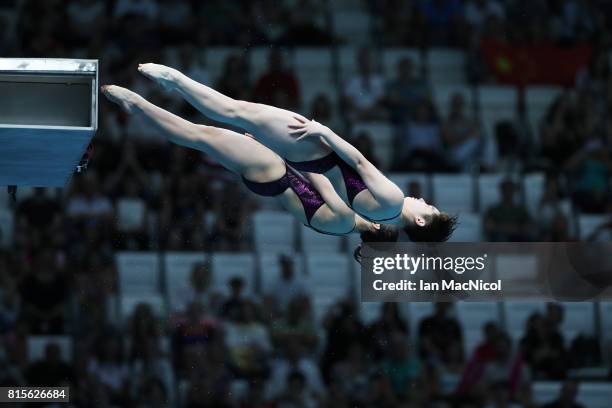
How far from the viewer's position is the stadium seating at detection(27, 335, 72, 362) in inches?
413

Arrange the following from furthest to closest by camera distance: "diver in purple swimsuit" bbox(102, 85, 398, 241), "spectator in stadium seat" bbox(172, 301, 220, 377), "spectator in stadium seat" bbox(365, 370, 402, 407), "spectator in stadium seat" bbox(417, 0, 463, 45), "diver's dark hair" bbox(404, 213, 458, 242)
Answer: "spectator in stadium seat" bbox(417, 0, 463, 45)
"spectator in stadium seat" bbox(172, 301, 220, 377)
"spectator in stadium seat" bbox(365, 370, 402, 407)
"diver's dark hair" bbox(404, 213, 458, 242)
"diver in purple swimsuit" bbox(102, 85, 398, 241)

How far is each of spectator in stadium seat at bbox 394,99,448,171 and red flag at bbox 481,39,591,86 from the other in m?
1.07

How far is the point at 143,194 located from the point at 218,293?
1112 mm

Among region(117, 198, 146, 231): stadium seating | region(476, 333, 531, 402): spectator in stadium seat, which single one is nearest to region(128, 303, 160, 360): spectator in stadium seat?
region(117, 198, 146, 231): stadium seating

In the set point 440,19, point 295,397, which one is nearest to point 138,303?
point 295,397

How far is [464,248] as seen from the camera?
27.0ft

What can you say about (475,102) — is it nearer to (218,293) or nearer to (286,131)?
(218,293)

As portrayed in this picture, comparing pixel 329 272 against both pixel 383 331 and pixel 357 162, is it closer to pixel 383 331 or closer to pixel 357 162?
pixel 383 331

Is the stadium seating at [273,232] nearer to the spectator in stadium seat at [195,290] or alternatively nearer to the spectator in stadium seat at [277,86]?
the spectator in stadium seat at [195,290]

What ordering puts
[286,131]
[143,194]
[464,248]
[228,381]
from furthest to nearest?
[143,194], [228,381], [464,248], [286,131]

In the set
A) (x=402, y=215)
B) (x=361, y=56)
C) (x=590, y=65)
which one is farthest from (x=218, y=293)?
(x=590, y=65)

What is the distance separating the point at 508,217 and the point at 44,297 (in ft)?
13.2

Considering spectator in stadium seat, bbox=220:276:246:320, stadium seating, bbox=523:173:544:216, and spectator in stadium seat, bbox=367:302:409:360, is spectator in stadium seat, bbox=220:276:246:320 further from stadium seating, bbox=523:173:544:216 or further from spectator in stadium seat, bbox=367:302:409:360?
stadium seating, bbox=523:173:544:216

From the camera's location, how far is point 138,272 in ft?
36.2
